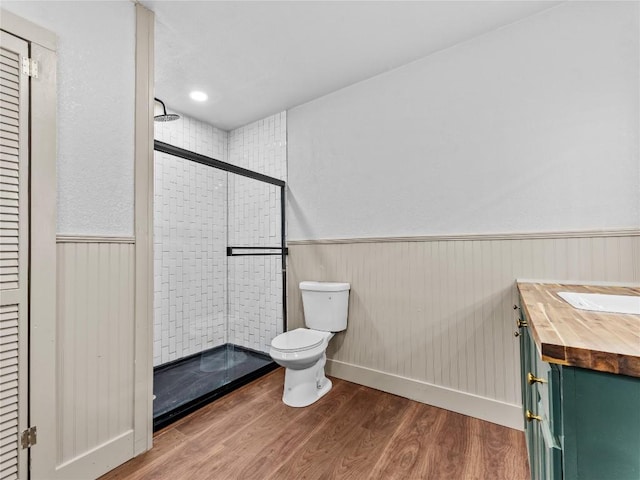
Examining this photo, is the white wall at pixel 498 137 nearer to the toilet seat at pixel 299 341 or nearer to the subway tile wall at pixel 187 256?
the toilet seat at pixel 299 341

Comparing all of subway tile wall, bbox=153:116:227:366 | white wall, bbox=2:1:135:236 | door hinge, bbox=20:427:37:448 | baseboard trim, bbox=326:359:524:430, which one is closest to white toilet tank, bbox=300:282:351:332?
baseboard trim, bbox=326:359:524:430

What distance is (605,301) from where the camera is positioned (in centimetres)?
123

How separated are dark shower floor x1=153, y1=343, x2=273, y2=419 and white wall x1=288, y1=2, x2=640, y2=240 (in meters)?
1.33

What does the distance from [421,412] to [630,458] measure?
154 centimetres

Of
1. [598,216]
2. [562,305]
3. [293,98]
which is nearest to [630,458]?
[562,305]

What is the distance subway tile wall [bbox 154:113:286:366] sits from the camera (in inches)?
103

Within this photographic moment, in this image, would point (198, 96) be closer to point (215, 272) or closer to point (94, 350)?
point (215, 272)

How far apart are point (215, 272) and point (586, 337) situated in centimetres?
257

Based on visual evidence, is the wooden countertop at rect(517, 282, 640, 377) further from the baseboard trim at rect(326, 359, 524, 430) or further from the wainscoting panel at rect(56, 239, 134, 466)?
the wainscoting panel at rect(56, 239, 134, 466)

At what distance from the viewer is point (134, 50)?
5.28 feet

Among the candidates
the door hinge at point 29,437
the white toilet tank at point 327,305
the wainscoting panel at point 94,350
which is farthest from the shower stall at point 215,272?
Result: the door hinge at point 29,437

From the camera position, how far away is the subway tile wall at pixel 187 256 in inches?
102

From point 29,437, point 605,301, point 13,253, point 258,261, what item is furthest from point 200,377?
point 605,301

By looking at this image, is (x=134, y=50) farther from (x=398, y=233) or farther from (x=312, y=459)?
(x=312, y=459)
